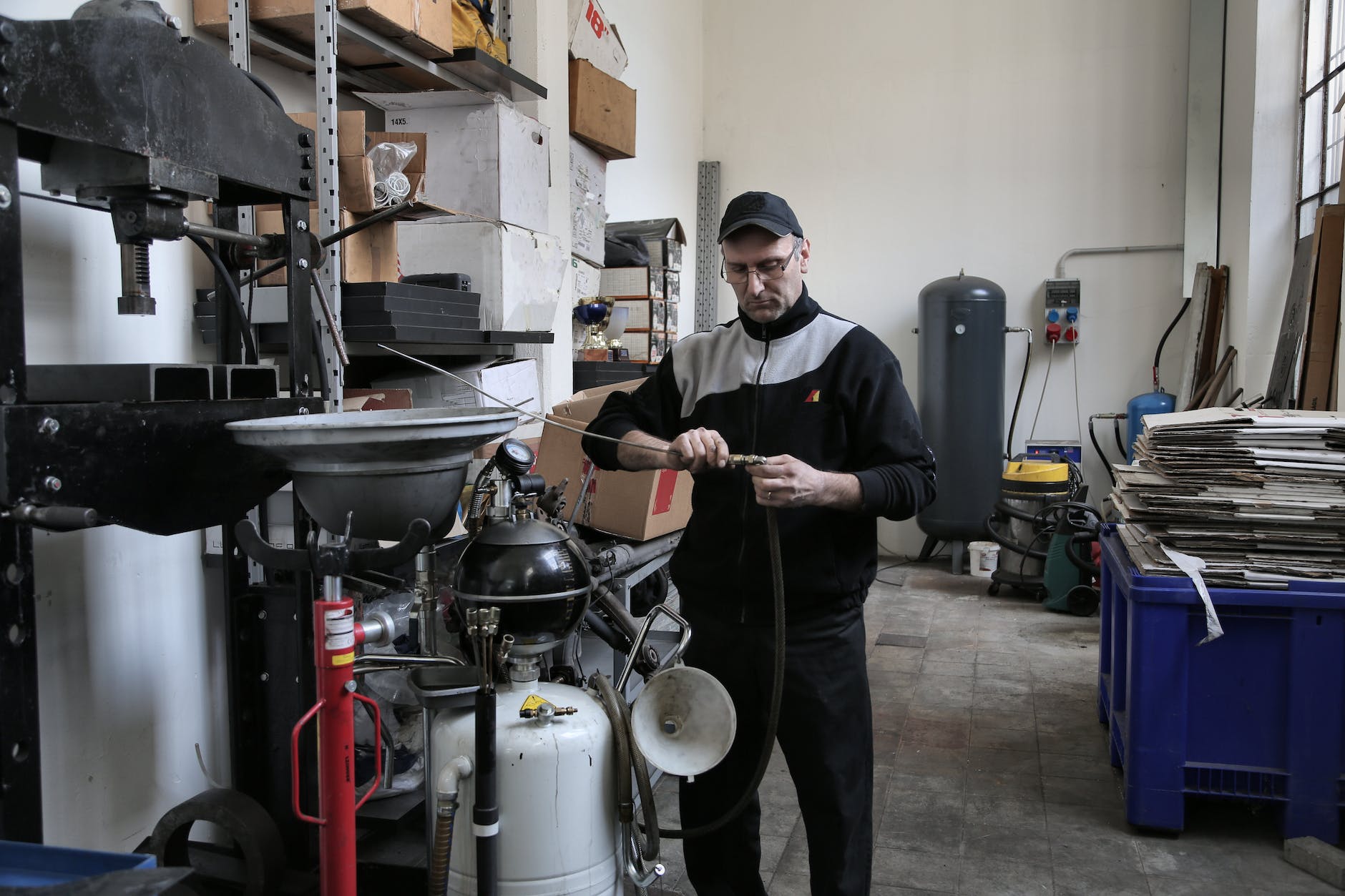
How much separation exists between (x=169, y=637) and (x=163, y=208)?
37.5 inches

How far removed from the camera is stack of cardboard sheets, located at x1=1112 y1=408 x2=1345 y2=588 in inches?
90.9

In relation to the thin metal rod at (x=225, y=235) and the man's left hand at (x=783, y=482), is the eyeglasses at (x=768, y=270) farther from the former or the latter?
the thin metal rod at (x=225, y=235)

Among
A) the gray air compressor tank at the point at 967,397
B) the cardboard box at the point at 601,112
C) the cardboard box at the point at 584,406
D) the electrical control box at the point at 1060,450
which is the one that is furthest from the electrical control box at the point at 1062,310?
the cardboard box at the point at 584,406

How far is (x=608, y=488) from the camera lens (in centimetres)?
265

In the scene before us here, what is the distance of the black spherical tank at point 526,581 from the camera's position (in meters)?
1.62

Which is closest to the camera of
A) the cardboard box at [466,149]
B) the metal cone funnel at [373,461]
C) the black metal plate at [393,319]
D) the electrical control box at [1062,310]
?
the metal cone funnel at [373,461]

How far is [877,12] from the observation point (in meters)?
5.89

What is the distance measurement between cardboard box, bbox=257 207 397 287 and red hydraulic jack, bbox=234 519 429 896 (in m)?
0.93

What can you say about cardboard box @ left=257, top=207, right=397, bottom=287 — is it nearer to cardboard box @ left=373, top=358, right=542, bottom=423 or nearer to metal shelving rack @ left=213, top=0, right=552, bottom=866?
metal shelving rack @ left=213, top=0, right=552, bottom=866

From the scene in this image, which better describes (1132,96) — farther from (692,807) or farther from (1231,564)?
(692,807)

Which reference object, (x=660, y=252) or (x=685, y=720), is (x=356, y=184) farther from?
(x=660, y=252)

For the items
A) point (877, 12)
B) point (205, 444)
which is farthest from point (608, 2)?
point (205, 444)

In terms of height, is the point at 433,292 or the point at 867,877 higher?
the point at 433,292

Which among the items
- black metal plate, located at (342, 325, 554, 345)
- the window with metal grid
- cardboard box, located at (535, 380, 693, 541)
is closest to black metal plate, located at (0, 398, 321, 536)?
black metal plate, located at (342, 325, 554, 345)
